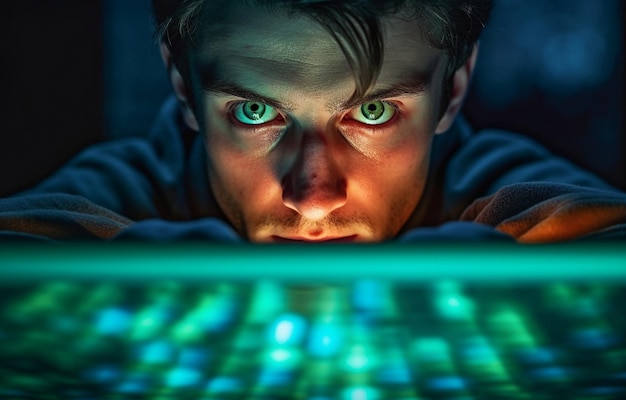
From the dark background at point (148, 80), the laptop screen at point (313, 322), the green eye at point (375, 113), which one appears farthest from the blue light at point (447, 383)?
the dark background at point (148, 80)

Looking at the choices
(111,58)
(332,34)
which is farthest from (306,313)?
(111,58)

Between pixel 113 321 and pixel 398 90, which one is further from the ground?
pixel 398 90

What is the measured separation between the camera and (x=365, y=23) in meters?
0.74

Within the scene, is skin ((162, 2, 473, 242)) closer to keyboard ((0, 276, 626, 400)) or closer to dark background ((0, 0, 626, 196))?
dark background ((0, 0, 626, 196))

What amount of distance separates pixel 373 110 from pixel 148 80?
21.7 inches

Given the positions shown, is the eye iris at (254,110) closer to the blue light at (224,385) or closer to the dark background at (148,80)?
the dark background at (148,80)

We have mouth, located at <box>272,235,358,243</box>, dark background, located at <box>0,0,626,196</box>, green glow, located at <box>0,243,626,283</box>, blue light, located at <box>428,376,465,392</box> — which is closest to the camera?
green glow, located at <box>0,243,626,283</box>

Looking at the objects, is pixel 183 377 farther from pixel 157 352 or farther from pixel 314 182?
pixel 314 182

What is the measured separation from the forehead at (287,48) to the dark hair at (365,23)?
15 millimetres

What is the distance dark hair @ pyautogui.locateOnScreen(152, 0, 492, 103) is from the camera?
729mm

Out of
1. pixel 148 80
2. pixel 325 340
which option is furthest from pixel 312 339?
pixel 148 80

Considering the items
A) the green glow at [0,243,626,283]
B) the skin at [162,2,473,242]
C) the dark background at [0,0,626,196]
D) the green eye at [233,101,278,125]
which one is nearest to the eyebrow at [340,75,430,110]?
the skin at [162,2,473,242]

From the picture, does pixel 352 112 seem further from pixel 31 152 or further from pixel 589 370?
pixel 31 152

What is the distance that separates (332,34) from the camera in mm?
747
